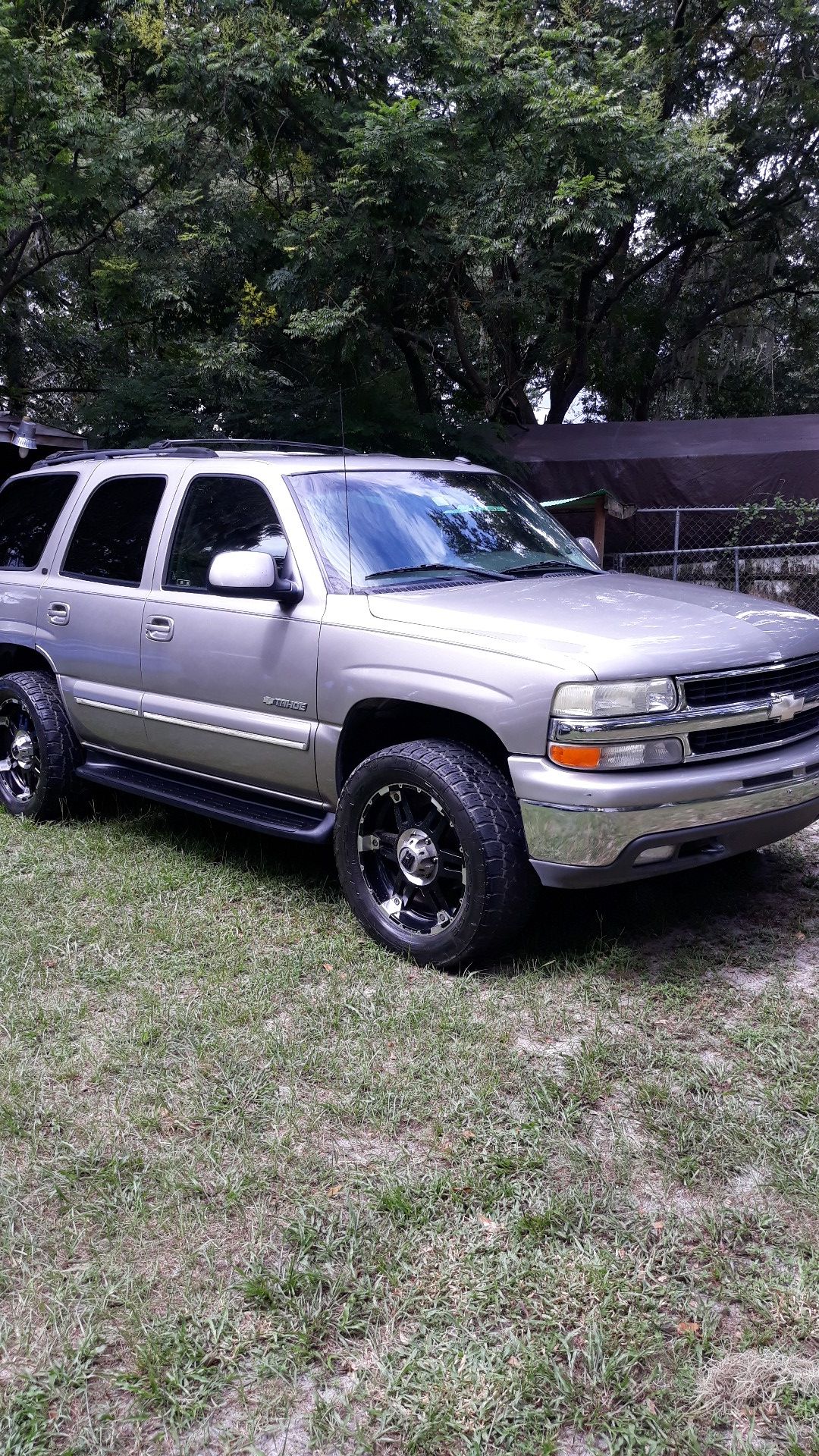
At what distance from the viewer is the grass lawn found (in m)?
2.14

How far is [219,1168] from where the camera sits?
286 cm

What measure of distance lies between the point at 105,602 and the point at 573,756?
9.07 feet

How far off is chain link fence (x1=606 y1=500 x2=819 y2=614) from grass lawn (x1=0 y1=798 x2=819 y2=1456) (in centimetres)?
978

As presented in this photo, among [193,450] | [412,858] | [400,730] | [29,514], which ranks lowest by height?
[412,858]

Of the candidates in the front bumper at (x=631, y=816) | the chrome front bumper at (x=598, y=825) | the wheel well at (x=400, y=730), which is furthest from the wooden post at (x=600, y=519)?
the chrome front bumper at (x=598, y=825)

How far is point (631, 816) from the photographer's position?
3635 mm

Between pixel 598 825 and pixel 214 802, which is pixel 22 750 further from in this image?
pixel 598 825

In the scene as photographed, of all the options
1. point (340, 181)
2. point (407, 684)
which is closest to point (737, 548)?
point (340, 181)

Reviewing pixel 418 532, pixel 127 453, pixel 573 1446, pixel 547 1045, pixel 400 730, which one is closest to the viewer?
pixel 573 1446

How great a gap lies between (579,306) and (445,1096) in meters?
13.3

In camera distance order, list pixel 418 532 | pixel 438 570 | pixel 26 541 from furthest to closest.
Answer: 1. pixel 26 541
2. pixel 418 532
3. pixel 438 570

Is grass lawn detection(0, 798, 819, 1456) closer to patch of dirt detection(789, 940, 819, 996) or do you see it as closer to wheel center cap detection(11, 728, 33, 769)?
patch of dirt detection(789, 940, 819, 996)

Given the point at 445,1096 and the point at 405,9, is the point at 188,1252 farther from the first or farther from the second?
the point at 405,9

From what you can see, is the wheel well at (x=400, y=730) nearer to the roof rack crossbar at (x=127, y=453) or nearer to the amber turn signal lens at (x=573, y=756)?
the amber turn signal lens at (x=573, y=756)
